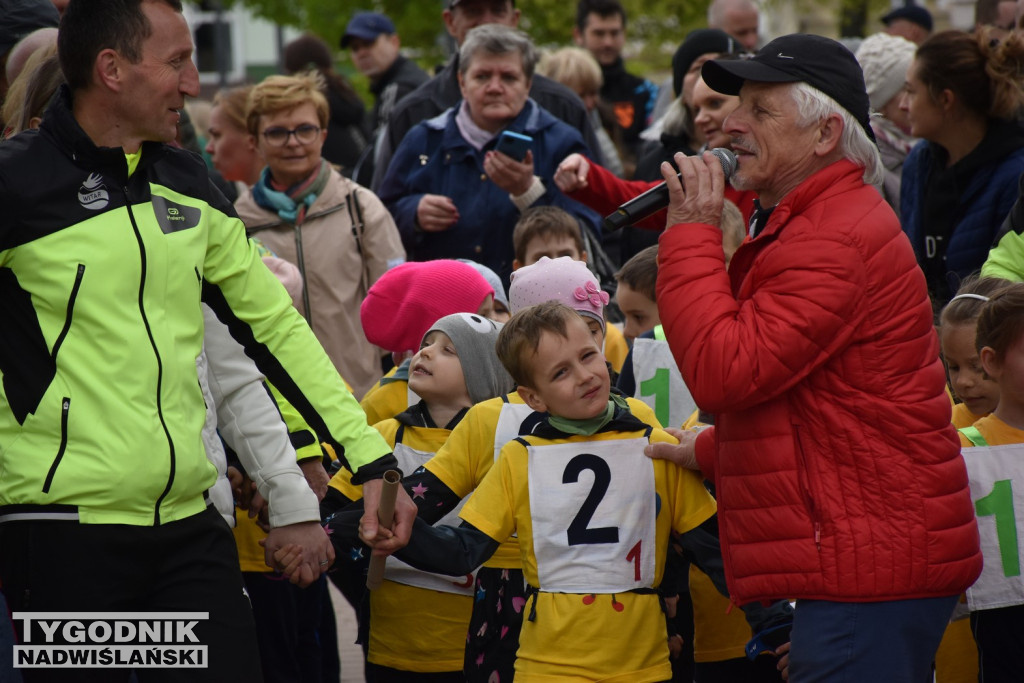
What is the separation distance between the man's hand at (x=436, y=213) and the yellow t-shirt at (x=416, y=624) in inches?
95.0

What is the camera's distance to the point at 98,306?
11.2 feet

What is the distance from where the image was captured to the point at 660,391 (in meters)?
5.38

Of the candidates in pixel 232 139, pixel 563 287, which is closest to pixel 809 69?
pixel 563 287

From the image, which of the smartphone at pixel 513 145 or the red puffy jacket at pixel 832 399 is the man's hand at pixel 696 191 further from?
the smartphone at pixel 513 145

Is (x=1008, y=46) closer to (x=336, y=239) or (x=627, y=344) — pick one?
(x=627, y=344)

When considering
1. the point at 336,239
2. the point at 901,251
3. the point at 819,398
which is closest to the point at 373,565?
the point at 819,398

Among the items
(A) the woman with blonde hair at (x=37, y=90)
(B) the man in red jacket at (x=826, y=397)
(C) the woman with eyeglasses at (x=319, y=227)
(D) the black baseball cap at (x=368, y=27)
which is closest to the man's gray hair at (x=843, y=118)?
(B) the man in red jacket at (x=826, y=397)

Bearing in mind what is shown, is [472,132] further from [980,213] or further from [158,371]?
[158,371]

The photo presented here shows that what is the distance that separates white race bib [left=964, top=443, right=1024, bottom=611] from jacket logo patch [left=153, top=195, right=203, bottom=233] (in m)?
2.33

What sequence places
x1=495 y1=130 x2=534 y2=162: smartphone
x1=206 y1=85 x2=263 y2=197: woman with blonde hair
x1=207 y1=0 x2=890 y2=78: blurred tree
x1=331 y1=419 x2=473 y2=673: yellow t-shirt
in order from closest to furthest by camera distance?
x1=331 y1=419 x2=473 y2=673: yellow t-shirt
x1=495 y1=130 x2=534 y2=162: smartphone
x1=206 y1=85 x2=263 y2=197: woman with blonde hair
x1=207 y1=0 x2=890 y2=78: blurred tree

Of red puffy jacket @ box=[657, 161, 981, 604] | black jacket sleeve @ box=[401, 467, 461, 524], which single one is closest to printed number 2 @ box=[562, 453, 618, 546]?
black jacket sleeve @ box=[401, 467, 461, 524]

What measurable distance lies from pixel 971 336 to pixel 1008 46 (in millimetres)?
1682

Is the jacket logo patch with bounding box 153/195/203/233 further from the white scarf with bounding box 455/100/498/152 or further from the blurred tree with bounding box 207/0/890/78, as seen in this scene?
the blurred tree with bounding box 207/0/890/78

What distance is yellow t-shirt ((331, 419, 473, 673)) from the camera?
4629mm
